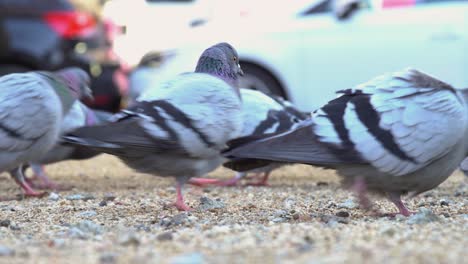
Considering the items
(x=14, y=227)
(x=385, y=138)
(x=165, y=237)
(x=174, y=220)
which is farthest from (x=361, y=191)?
(x=14, y=227)

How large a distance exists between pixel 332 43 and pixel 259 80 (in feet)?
3.00

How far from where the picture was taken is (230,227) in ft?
13.4

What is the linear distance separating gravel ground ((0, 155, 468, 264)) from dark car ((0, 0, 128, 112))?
3.16m

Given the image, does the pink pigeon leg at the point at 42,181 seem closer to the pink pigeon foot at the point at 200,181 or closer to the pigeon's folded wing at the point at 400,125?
the pink pigeon foot at the point at 200,181

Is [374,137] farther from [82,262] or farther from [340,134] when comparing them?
[82,262]

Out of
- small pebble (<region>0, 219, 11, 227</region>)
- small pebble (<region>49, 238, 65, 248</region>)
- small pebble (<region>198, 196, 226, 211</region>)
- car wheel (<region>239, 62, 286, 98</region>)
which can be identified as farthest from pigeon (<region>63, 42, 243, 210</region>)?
car wheel (<region>239, 62, 286, 98</region>)

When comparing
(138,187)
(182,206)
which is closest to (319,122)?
(182,206)

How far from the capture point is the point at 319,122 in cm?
452

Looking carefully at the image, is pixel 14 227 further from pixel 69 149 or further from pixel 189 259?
pixel 69 149

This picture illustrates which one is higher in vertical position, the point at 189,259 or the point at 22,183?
the point at 189,259

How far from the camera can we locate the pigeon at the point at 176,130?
193 inches

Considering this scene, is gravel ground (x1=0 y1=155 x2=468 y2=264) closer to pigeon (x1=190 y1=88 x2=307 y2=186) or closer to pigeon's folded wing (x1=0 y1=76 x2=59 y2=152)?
pigeon (x1=190 y1=88 x2=307 y2=186)

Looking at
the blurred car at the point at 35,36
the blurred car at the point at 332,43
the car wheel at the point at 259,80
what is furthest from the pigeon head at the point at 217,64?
the blurred car at the point at 35,36

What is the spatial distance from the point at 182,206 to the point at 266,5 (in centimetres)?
512
